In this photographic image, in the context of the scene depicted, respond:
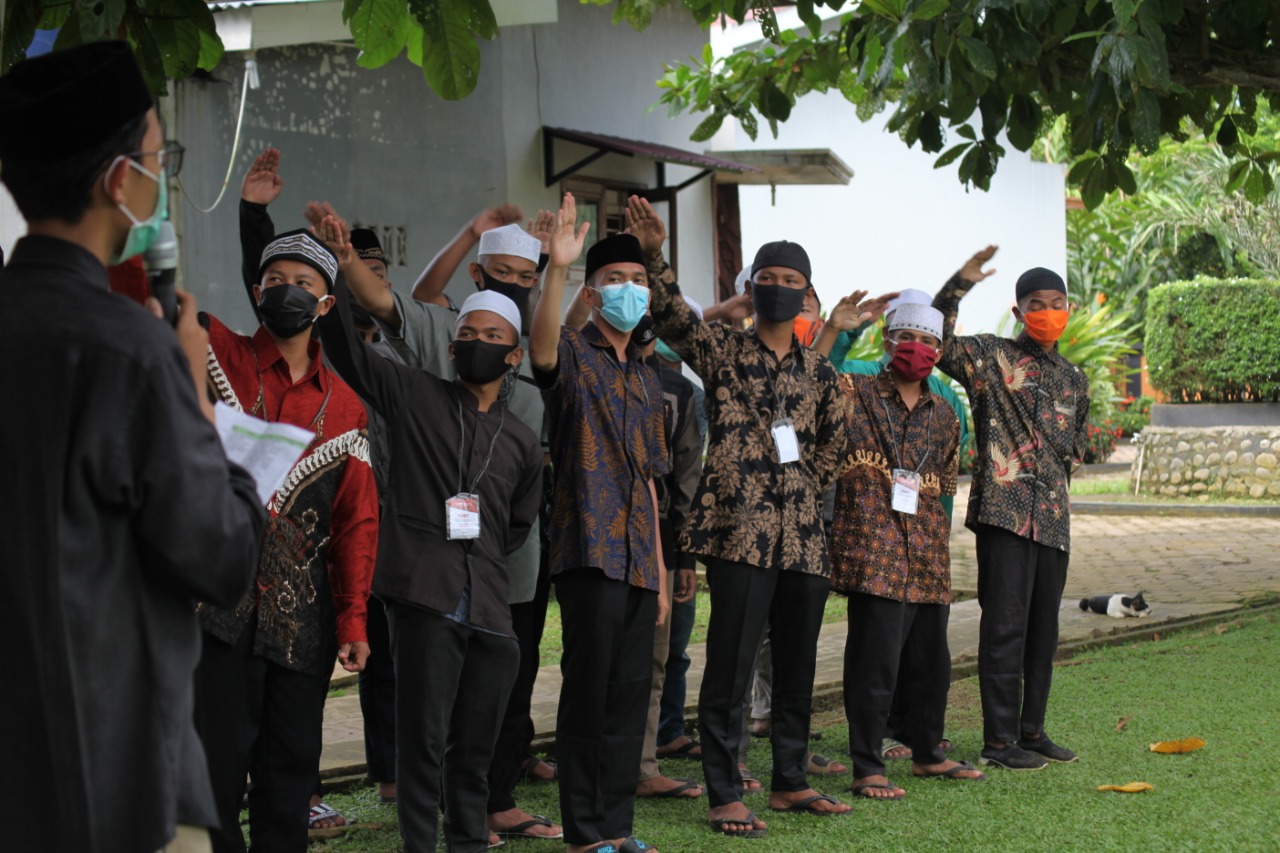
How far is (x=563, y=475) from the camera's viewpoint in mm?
5020

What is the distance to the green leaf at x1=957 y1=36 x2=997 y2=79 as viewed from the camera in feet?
18.2

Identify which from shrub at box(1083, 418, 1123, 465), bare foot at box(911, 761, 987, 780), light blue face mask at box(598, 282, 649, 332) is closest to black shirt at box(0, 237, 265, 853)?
light blue face mask at box(598, 282, 649, 332)

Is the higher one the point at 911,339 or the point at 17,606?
the point at 911,339

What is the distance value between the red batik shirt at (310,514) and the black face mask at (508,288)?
104 centimetres

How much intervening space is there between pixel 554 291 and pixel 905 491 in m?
1.98

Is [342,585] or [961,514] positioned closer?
[342,585]

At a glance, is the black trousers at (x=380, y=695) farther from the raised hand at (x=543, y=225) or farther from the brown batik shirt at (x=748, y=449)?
the raised hand at (x=543, y=225)

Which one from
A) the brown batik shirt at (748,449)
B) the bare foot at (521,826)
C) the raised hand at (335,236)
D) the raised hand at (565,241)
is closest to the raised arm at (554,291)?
the raised hand at (565,241)

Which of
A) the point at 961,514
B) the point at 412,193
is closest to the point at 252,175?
the point at 412,193

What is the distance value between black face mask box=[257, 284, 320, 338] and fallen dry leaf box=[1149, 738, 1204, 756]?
13.7 ft

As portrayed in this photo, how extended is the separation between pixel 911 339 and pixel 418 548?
8.47ft

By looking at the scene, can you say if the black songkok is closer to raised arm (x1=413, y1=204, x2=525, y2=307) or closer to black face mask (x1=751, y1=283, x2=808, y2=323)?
raised arm (x1=413, y1=204, x2=525, y2=307)

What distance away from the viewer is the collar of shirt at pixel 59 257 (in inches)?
92.9

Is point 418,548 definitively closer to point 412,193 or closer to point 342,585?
point 342,585
